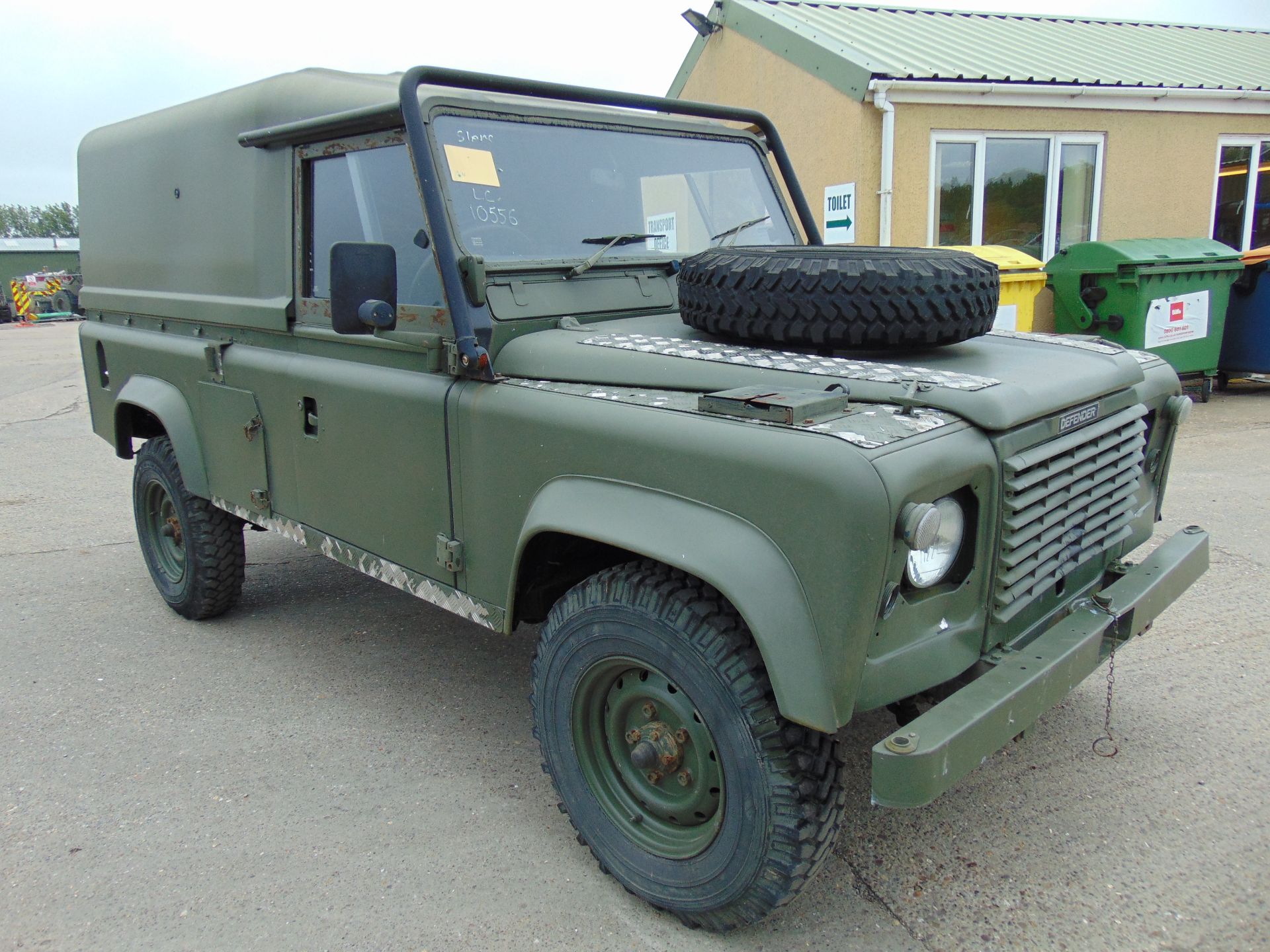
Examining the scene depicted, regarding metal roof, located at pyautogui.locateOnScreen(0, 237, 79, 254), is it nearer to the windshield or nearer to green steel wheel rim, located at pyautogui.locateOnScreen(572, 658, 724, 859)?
the windshield

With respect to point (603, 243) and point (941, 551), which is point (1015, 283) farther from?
point (941, 551)

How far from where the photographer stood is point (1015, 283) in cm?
849

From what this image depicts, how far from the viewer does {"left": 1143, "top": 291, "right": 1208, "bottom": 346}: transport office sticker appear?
8.59 m

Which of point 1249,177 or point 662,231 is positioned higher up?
point 1249,177

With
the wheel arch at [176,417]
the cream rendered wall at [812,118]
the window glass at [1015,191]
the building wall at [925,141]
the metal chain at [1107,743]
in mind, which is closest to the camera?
the metal chain at [1107,743]

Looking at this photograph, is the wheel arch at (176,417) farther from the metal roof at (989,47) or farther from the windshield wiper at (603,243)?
the metal roof at (989,47)

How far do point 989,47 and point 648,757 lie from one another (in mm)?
10779

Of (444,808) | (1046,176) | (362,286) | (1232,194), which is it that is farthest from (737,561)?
(1232,194)

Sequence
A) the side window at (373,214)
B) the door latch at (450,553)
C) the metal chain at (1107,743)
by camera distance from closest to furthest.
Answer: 1. the door latch at (450,553)
2. the side window at (373,214)
3. the metal chain at (1107,743)

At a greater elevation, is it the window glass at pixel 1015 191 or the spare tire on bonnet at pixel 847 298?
the window glass at pixel 1015 191

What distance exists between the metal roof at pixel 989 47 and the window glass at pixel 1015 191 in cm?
68

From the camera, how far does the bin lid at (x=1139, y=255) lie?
8453mm

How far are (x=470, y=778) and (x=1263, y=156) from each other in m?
12.1

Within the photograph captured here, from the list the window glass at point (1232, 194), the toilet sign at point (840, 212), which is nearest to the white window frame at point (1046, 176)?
the toilet sign at point (840, 212)
